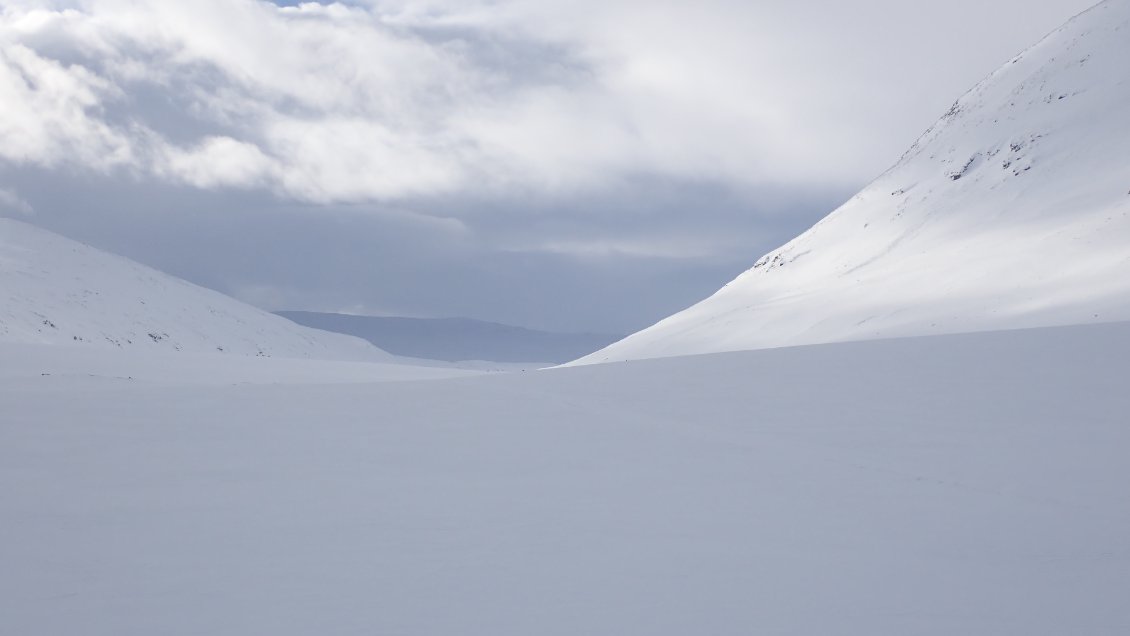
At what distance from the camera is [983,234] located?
6244cm

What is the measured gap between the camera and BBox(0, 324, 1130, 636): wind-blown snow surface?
6.89 m

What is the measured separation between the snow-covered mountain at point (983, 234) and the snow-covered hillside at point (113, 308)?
48.7 m

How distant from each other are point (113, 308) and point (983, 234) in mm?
86330

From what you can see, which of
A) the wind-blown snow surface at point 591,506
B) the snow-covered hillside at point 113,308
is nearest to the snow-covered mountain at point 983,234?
the wind-blown snow surface at point 591,506

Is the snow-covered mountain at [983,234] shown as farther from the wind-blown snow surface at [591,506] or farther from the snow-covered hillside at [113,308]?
the snow-covered hillside at [113,308]

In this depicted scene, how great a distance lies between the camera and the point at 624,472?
11.5 meters

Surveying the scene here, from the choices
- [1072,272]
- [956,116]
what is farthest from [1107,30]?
[1072,272]

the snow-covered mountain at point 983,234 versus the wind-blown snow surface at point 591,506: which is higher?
the snow-covered mountain at point 983,234

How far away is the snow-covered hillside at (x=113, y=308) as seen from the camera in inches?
3113

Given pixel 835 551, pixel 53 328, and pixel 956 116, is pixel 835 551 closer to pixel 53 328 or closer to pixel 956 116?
pixel 53 328

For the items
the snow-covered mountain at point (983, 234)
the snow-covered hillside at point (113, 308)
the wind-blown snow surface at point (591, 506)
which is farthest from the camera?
the snow-covered hillside at point (113, 308)

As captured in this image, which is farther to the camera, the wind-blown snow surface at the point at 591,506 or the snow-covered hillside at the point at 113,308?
the snow-covered hillside at the point at 113,308

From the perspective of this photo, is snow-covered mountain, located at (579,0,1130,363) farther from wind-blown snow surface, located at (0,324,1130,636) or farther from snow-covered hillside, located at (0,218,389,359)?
snow-covered hillside, located at (0,218,389,359)

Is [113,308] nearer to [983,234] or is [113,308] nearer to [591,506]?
[983,234]
